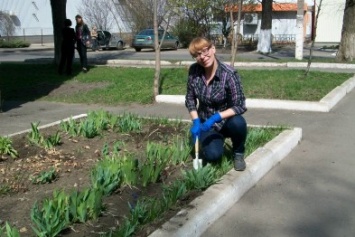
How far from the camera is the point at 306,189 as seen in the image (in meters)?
5.22

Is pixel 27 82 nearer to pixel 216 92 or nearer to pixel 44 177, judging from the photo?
pixel 44 177

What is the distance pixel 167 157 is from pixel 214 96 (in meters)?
0.82

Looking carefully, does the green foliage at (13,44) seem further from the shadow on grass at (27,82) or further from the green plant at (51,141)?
the green plant at (51,141)

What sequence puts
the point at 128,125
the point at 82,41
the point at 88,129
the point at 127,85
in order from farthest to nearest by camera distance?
the point at 82,41 < the point at 127,85 < the point at 128,125 < the point at 88,129

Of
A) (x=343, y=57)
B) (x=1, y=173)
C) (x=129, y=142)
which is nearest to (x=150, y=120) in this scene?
(x=129, y=142)

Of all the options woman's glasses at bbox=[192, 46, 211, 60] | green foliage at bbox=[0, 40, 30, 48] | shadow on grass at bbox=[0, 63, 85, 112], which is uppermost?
woman's glasses at bbox=[192, 46, 211, 60]

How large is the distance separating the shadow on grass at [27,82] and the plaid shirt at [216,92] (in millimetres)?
6447

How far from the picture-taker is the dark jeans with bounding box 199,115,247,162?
5.10 meters

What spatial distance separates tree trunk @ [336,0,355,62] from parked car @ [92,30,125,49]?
20.7 metres

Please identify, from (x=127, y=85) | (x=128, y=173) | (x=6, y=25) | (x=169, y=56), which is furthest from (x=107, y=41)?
(x=128, y=173)

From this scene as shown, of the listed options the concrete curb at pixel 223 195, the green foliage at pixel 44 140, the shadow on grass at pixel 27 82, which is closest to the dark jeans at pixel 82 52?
the shadow on grass at pixel 27 82

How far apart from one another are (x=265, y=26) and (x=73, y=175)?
77.0 ft

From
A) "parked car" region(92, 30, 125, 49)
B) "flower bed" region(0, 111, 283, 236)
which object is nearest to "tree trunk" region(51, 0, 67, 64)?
"flower bed" region(0, 111, 283, 236)

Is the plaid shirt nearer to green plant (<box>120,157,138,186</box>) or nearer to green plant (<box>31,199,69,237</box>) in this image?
green plant (<box>120,157,138,186</box>)
